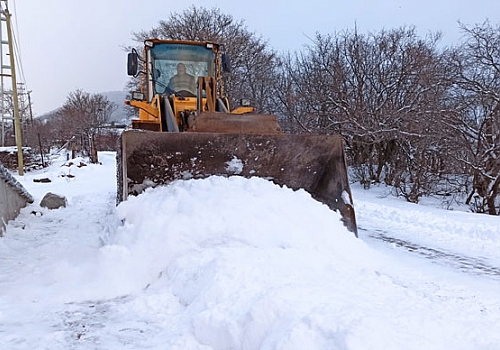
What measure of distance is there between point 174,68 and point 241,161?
2.97 meters

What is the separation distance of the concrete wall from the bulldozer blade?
6.41ft

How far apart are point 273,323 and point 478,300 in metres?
1.44

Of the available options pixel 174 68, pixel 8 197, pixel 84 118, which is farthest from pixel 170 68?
pixel 84 118

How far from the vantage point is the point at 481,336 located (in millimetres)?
2029

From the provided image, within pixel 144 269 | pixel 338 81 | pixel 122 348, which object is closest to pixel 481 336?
pixel 122 348

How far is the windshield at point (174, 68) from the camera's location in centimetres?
664

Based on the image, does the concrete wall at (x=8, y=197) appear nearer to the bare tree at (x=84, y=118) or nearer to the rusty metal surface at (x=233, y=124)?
the rusty metal surface at (x=233, y=124)

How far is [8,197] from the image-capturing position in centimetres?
578

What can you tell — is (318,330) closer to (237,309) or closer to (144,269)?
(237,309)

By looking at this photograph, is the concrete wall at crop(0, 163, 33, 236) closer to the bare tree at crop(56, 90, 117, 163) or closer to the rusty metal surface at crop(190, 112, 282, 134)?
the rusty metal surface at crop(190, 112, 282, 134)

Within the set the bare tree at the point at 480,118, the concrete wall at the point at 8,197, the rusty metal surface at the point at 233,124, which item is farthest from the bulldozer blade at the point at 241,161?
the bare tree at the point at 480,118

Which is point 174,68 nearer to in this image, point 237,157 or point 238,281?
point 237,157

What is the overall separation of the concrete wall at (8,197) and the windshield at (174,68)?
7.76 ft

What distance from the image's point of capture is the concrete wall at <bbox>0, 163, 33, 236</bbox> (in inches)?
211
